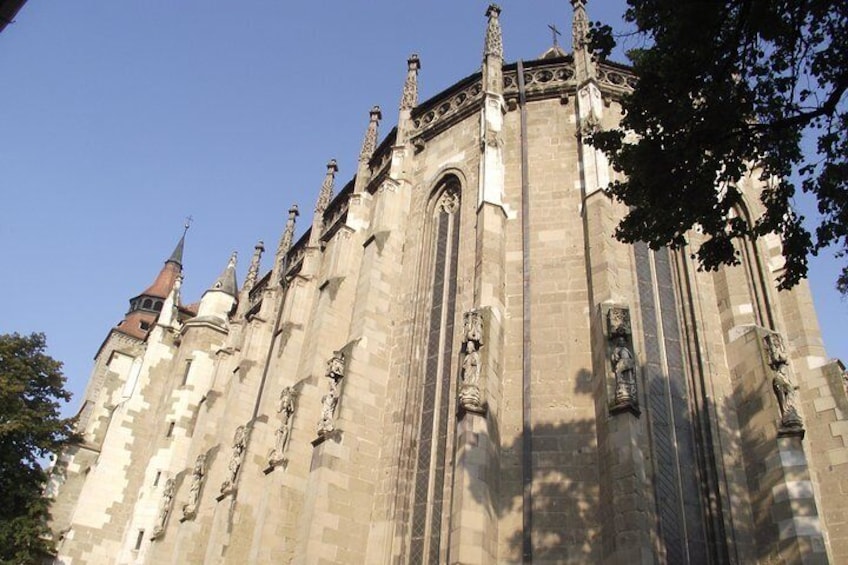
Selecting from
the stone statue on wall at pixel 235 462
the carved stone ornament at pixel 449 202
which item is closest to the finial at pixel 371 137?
the carved stone ornament at pixel 449 202

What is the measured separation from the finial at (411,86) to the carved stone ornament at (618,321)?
412 inches

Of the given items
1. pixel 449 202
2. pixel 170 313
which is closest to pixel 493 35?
pixel 449 202

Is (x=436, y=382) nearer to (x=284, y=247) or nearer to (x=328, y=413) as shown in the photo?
(x=328, y=413)

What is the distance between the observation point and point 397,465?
46.3 feet

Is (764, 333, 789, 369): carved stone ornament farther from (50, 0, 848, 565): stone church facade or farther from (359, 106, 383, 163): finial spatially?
(359, 106, 383, 163): finial

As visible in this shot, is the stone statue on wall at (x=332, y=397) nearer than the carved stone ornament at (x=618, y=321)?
No

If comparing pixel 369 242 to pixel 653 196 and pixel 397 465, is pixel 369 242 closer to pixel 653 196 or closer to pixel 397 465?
pixel 397 465

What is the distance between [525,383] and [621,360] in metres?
2.15

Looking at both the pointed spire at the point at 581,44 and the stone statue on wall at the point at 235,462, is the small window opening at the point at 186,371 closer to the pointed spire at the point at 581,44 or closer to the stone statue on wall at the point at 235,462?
the stone statue on wall at the point at 235,462

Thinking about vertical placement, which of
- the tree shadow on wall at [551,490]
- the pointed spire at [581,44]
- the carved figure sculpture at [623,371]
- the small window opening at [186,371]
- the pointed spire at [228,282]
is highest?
A: the pointed spire at [228,282]

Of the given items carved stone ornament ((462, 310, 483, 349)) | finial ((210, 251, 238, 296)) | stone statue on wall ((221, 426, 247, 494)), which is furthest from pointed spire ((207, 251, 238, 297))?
carved stone ornament ((462, 310, 483, 349))

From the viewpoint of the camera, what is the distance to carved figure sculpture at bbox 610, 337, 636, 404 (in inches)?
429

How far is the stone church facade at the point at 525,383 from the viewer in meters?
11.4

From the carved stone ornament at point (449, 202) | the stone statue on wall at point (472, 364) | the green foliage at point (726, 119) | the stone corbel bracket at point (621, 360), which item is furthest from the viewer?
the carved stone ornament at point (449, 202)
